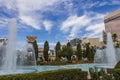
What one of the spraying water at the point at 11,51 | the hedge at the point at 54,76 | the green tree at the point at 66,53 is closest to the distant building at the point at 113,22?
the green tree at the point at 66,53

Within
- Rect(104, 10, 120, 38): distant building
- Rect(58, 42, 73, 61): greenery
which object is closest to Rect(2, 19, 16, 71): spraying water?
Rect(58, 42, 73, 61): greenery

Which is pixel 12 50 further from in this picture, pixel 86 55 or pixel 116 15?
pixel 116 15

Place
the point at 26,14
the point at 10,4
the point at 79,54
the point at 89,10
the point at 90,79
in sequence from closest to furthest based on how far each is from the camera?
the point at 90,79 → the point at 10,4 → the point at 26,14 → the point at 89,10 → the point at 79,54

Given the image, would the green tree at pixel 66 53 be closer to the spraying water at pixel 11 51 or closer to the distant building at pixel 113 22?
the spraying water at pixel 11 51

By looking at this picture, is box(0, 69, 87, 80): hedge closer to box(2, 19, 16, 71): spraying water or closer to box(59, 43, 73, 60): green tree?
box(2, 19, 16, 71): spraying water

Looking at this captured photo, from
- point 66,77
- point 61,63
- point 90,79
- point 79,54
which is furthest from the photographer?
point 79,54

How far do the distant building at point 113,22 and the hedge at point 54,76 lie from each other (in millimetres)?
68647

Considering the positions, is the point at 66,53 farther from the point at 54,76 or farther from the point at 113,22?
the point at 113,22

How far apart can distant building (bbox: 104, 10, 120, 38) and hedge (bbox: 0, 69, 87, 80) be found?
68.6 m

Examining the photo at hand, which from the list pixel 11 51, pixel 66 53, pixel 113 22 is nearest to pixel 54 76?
pixel 11 51

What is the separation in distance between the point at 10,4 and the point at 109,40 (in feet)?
33.2

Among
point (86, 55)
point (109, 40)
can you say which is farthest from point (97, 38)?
point (109, 40)

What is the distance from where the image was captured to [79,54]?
1501 inches

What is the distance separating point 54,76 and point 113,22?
250 feet
